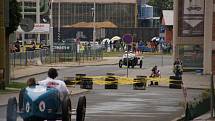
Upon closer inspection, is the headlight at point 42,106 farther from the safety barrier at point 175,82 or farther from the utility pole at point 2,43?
the safety barrier at point 175,82

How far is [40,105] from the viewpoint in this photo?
43.7ft

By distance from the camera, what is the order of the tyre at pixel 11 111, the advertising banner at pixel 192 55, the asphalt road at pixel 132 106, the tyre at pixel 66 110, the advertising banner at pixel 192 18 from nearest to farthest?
the tyre at pixel 11 111
the tyre at pixel 66 110
the asphalt road at pixel 132 106
the advertising banner at pixel 192 55
the advertising banner at pixel 192 18

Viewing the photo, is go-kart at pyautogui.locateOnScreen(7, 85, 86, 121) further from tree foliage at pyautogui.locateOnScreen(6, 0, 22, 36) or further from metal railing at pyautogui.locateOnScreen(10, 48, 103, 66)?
metal railing at pyautogui.locateOnScreen(10, 48, 103, 66)

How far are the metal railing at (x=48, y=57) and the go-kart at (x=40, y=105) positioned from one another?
130 ft

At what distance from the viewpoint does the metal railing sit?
57438 mm

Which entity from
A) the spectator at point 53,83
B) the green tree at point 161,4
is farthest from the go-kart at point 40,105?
the green tree at point 161,4

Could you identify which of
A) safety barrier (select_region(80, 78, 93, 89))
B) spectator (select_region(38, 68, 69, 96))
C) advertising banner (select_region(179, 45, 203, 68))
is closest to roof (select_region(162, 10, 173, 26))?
advertising banner (select_region(179, 45, 203, 68))

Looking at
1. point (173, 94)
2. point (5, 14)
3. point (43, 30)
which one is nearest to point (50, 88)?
point (5, 14)

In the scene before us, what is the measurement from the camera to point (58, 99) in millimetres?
13750

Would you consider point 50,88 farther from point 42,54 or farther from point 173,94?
point 42,54

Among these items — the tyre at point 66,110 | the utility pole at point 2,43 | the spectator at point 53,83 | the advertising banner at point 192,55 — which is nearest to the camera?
the tyre at point 66,110

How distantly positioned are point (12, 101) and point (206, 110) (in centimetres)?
885

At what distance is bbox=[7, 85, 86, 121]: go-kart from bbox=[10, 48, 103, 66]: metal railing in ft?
130

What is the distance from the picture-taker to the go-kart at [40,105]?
1331 centimetres
